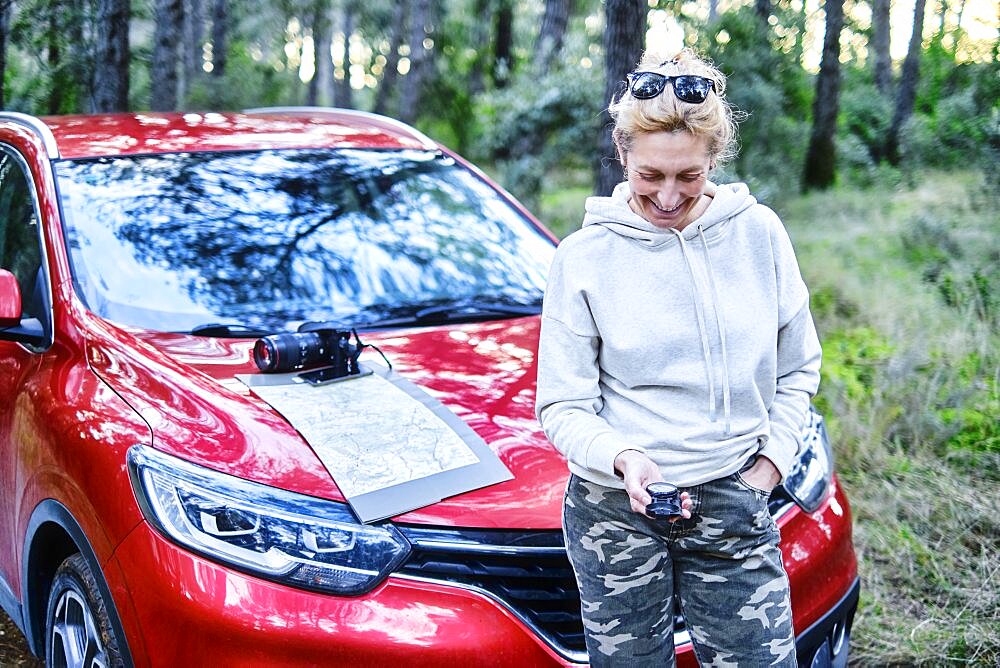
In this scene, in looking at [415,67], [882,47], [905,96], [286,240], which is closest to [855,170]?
[905,96]

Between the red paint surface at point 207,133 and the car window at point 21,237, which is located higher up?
the red paint surface at point 207,133

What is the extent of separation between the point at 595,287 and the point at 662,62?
1.52 feet

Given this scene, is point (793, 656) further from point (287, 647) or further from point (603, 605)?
point (287, 647)

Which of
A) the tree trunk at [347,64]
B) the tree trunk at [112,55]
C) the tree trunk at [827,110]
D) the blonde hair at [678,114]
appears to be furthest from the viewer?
the tree trunk at [347,64]

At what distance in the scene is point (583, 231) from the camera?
2.05 metres

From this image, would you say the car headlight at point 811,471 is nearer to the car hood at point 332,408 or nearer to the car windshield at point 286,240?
the car hood at point 332,408

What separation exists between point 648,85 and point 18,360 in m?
2.23

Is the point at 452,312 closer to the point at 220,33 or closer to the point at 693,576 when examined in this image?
the point at 693,576

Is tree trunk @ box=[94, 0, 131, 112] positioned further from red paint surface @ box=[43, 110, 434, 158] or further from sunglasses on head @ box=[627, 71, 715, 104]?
sunglasses on head @ box=[627, 71, 715, 104]

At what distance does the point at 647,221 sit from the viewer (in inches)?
79.6

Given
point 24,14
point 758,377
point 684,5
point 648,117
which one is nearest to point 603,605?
point 758,377

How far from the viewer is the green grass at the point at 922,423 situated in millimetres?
3656

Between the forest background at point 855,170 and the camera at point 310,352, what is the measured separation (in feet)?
5.64

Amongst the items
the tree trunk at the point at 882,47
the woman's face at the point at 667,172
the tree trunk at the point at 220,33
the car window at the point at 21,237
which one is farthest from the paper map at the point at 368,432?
the tree trunk at the point at 882,47
